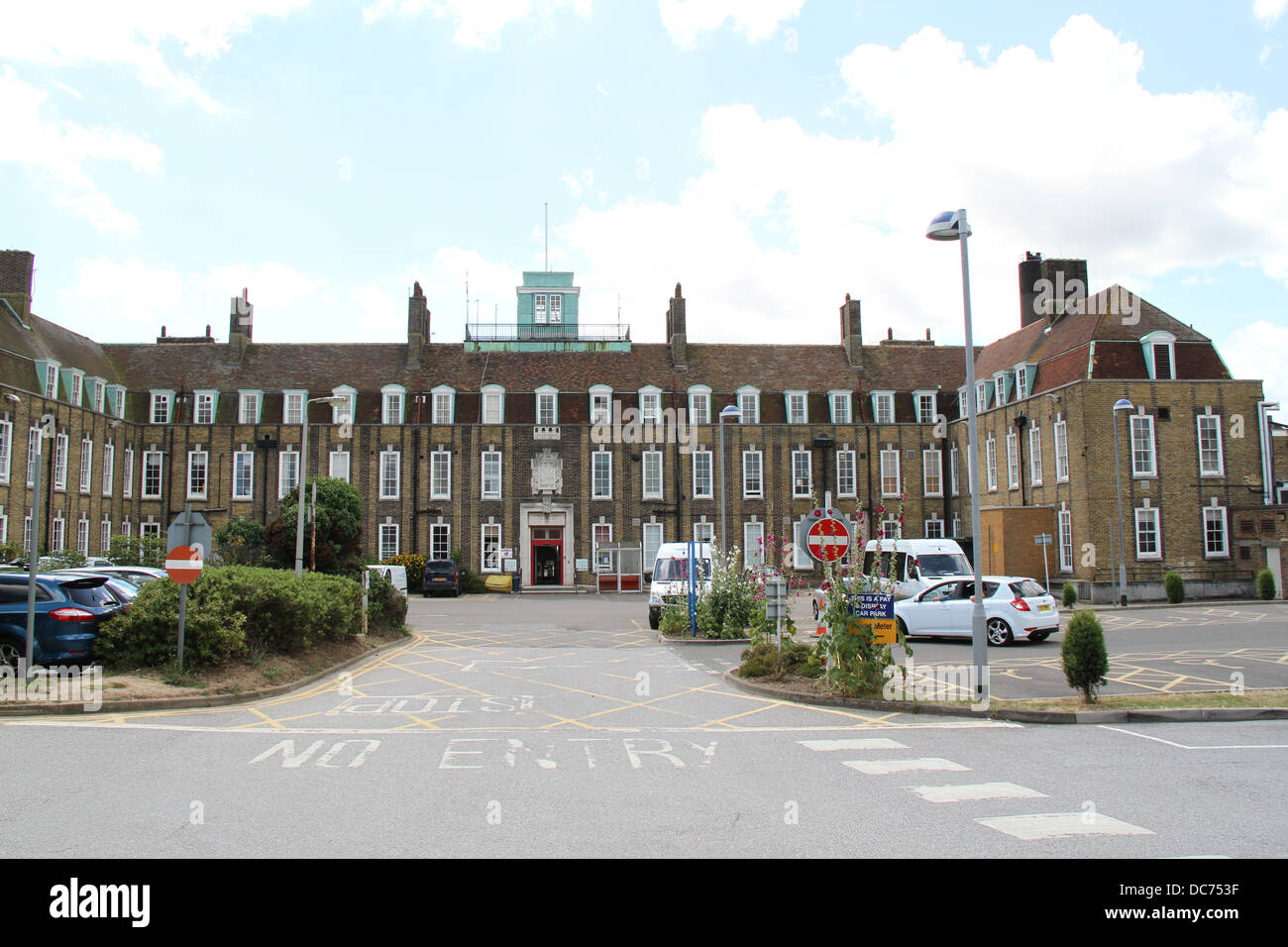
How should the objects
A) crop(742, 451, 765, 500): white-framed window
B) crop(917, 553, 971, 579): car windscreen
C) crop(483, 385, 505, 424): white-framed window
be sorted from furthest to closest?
crop(742, 451, 765, 500): white-framed window
crop(483, 385, 505, 424): white-framed window
crop(917, 553, 971, 579): car windscreen

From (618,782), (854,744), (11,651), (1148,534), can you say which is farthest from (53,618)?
(1148,534)

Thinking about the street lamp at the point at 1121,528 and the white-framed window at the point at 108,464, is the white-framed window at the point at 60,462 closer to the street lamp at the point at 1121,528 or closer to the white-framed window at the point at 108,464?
the white-framed window at the point at 108,464

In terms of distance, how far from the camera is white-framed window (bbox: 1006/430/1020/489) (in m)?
44.7

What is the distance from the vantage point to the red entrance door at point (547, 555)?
51.5 metres

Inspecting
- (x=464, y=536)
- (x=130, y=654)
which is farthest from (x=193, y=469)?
(x=130, y=654)

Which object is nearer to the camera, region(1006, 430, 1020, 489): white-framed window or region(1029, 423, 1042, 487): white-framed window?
region(1029, 423, 1042, 487): white-framed window

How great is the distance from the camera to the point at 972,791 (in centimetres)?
798

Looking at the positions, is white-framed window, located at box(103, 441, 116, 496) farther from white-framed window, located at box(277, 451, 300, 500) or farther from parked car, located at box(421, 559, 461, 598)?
parked car, located at box(421, 559, 461, 598)

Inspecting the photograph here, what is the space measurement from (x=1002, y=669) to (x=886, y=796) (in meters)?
10.3

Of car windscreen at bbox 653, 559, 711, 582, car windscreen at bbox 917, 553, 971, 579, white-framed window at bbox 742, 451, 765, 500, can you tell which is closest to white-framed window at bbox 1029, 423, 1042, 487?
white-framed window at bbox 742, 451, 765, 500

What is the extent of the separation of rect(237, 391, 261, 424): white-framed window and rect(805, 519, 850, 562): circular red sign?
142 feet

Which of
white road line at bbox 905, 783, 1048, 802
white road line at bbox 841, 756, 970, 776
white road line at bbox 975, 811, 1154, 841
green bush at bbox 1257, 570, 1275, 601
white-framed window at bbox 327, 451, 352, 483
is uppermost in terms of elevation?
white-framed window at bbox 327, 451, 352, 483

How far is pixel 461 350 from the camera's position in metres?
54.8

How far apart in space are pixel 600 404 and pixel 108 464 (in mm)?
25098
